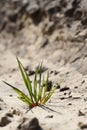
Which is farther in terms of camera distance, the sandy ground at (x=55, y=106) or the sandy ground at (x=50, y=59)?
the sandy ground at (x=50, y=59)

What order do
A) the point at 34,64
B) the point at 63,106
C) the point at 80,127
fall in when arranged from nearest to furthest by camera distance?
the point at 80,127, the point at 63,106, the point at 34,64

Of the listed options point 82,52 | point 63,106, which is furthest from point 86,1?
point 63,106

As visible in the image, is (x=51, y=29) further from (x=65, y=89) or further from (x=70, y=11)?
(x=65, y=89)

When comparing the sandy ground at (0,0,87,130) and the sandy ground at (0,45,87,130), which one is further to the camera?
the sandy ground at (0,0,87,130)

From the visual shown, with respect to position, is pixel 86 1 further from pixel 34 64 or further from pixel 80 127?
pixel 80 127

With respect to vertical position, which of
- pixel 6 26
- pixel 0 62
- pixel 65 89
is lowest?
pixel 65 89

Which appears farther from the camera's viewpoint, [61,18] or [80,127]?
[61,18]

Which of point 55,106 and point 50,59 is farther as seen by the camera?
point 50,59

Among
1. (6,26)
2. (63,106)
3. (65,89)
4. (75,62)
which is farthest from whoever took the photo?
(6,26)

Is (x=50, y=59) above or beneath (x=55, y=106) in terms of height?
above

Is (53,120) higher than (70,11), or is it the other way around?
(70,11)
